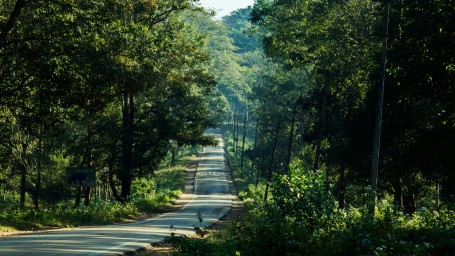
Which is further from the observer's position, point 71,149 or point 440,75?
point 71,149

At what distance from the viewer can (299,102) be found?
4566 centimetres

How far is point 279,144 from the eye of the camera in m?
75.9

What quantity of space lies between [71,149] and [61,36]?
63.9ft

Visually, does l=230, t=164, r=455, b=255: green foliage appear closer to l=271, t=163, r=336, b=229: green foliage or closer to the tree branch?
l=271, t=163, r=336, b=229: green foliage

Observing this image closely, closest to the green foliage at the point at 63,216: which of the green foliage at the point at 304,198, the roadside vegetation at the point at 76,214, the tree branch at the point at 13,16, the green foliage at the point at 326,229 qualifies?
the roadside vegetation at the point at 76,214

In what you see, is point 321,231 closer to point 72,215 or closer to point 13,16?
point 13,16

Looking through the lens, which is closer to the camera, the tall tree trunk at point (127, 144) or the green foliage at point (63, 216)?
the green foliage at point (63, 216)

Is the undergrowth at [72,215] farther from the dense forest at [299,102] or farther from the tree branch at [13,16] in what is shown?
the tree branch at [13,16]

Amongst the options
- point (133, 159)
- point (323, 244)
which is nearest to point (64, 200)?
point (133, 159)

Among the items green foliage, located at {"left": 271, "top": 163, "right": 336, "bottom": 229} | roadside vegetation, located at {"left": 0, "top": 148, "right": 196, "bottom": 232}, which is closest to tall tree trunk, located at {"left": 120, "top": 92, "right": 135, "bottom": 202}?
roadside vegetation, located at {"left": 0, "top": 148, "right": 196, "bottom": 232}

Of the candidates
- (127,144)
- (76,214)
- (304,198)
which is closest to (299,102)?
(127,144)

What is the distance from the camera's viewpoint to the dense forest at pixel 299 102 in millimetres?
15055

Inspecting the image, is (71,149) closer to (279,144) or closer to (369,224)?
(369,224)

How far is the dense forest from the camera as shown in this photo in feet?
49.4
